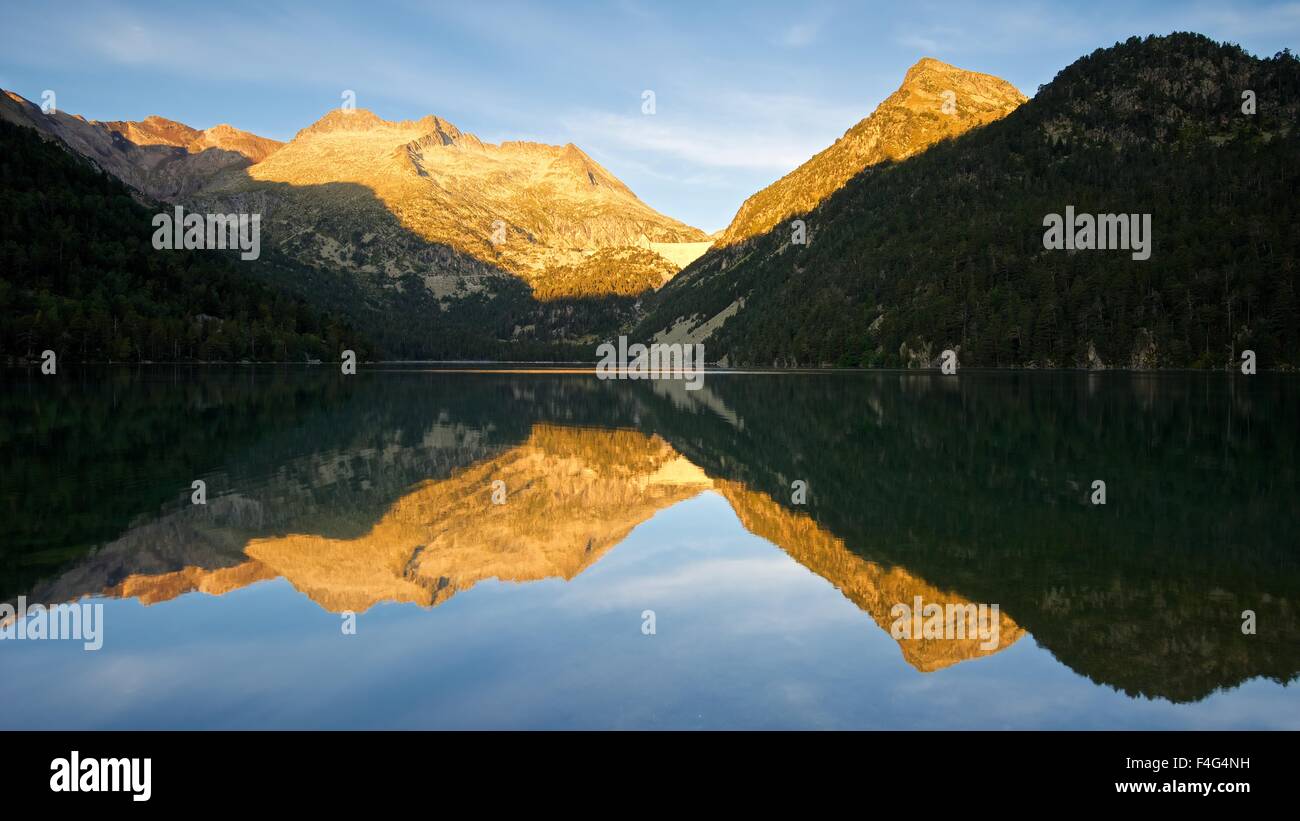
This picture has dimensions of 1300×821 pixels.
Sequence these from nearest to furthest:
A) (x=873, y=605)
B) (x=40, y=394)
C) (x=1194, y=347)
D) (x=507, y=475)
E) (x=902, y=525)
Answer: (x=873, y=605), (x=902, y=525), (x=507, y=475), (x=40, y=394), (x=1194, y=347)

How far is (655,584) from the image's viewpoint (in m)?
16.9

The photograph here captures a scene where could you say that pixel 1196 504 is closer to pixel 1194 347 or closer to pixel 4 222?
pixel 1194 347

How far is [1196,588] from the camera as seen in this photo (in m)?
15.1

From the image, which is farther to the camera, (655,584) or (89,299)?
(89,299)

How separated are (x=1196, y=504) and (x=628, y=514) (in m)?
15.6

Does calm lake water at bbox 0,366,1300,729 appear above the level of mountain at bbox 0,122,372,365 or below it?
below

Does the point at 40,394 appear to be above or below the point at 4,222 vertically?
below

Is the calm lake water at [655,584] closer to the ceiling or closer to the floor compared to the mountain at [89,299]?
closer to the floor

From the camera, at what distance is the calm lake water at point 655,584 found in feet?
34.5

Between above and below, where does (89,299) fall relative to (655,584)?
above

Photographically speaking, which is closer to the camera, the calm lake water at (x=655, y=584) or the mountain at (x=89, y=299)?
the calm lake water at (x=655, y=584)

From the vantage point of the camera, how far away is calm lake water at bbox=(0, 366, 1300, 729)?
10.5 meters

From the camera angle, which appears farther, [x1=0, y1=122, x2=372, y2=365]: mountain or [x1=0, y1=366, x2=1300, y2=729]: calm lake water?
Answer: [x1=0, y1=122, x2=372, y2=365]: mountain
